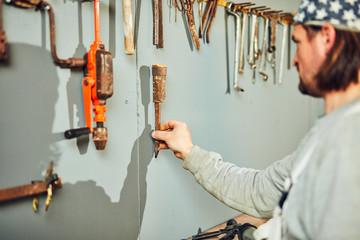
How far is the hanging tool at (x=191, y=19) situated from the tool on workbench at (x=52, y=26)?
0.58 meters

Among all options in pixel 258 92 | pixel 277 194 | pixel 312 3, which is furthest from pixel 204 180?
pixel 258 92

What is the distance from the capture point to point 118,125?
50.5 inches

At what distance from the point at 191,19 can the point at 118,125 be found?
0.60 m

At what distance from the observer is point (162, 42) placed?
4.51 feet

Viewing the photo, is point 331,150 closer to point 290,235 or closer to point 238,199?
point 290,235

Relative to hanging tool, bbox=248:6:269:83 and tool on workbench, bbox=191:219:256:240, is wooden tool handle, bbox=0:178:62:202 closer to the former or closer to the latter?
tool on workbench, bbox=191:219:256:240

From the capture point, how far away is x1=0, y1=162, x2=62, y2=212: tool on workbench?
0.98 metres

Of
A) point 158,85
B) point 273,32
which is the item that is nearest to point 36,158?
point 158,85

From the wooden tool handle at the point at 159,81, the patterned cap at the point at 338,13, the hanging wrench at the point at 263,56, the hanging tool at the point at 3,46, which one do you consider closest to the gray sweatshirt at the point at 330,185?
the patterned cap at the point at 338,13

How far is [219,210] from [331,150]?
106 centimetres

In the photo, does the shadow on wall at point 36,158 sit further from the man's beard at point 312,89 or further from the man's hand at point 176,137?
the man's beard at point 312,89

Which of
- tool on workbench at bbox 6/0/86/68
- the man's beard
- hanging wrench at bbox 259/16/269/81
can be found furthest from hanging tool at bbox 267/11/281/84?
tool on workbench at bbox 6/0/86/68

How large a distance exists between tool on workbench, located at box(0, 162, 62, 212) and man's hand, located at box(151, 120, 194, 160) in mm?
443

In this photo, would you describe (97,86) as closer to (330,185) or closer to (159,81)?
(159,81)
